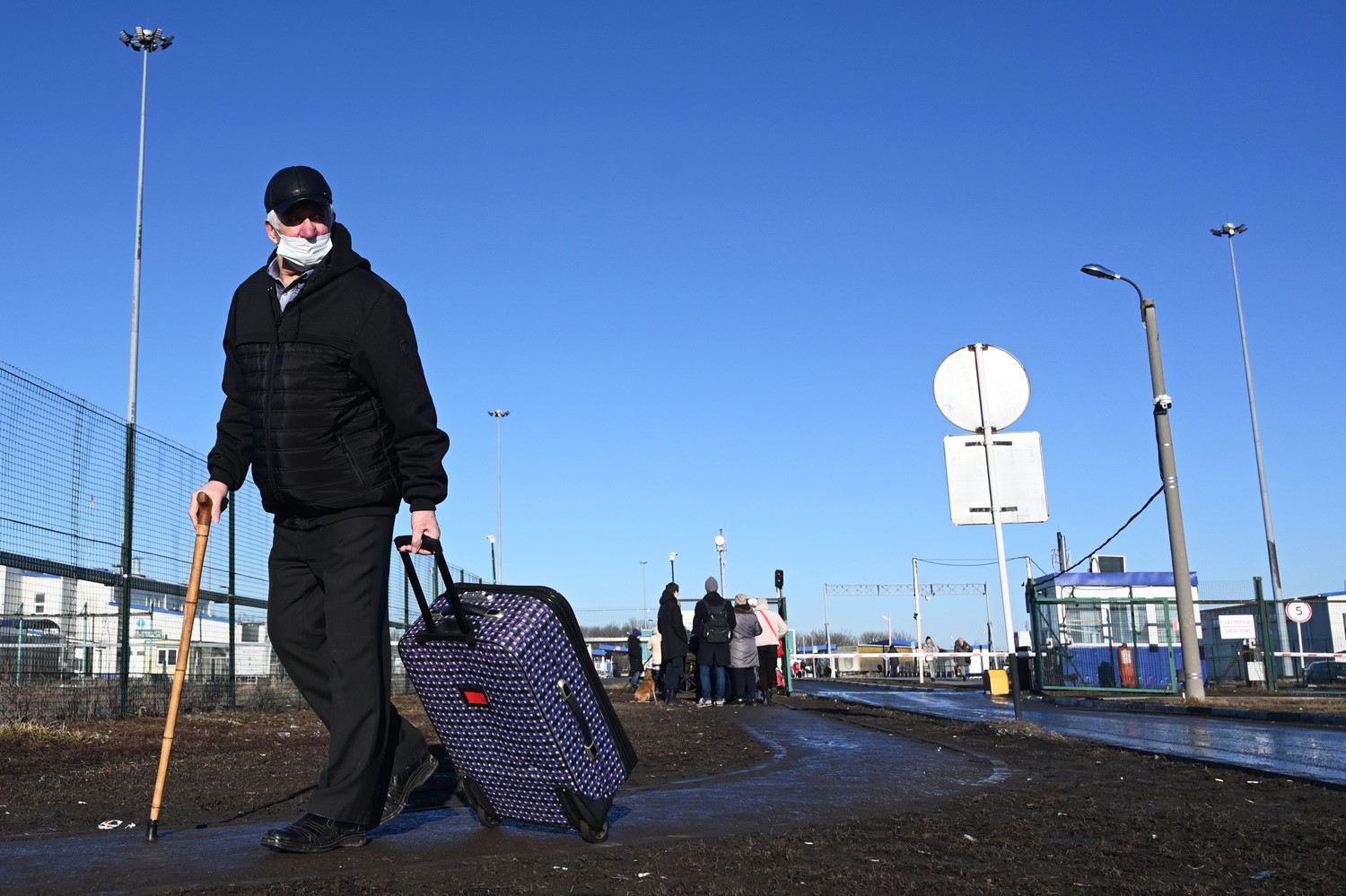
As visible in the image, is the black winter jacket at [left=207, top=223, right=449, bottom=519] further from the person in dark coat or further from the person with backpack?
the person in dark coat

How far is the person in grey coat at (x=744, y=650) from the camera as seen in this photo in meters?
17.7

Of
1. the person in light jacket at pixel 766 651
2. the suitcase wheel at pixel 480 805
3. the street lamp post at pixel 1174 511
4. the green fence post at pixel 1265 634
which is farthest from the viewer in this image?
the green fence post at pixel 1265 634

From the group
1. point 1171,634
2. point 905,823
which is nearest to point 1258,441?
point 1171,634

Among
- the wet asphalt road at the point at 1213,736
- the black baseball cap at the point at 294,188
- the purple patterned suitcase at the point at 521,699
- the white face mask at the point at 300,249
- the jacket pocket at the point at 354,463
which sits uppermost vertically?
the black baseball cap at the point at 294,188

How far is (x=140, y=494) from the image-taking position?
447 inches

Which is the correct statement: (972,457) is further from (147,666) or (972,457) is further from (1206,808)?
(147,666)

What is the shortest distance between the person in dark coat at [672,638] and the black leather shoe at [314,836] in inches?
584

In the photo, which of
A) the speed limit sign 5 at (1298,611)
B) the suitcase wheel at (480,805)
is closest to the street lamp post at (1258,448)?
the speed limit sign 5 at (1298,611)

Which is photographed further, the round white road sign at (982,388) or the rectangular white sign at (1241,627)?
the rectangular white sign at (1241,627)

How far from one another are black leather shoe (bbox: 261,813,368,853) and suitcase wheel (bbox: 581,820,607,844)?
2.26 ft

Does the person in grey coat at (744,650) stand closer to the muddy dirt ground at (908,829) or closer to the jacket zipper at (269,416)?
the muddy dirt ground at (908,829)

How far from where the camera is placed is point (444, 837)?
4.06m

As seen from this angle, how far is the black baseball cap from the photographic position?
397cm

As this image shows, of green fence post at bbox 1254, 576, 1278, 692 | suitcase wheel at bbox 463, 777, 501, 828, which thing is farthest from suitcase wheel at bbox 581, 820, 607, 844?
green fence post at bbox 1254, 576, 1278, 692
